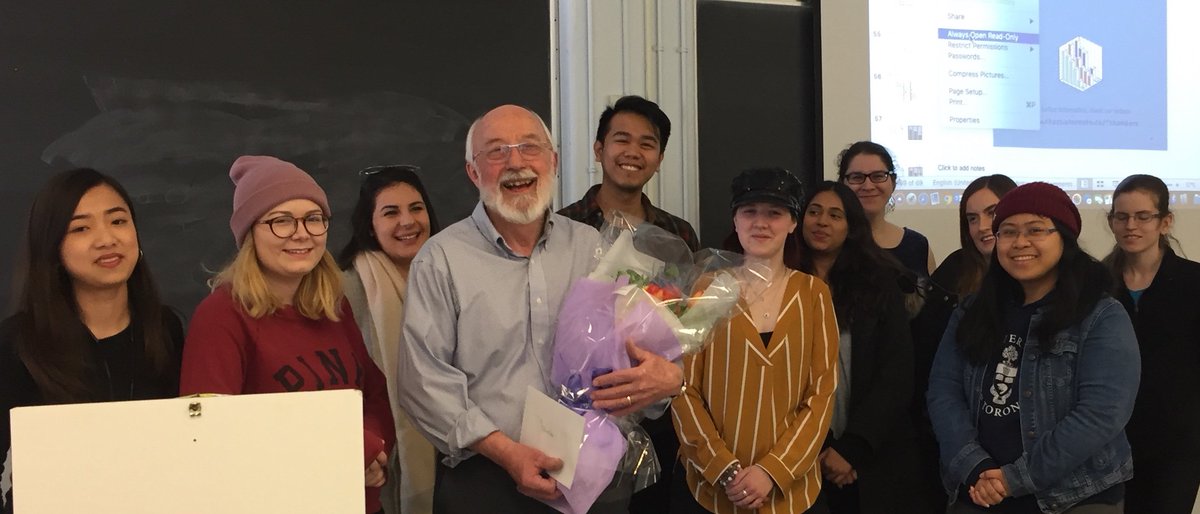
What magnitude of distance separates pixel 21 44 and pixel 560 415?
2.42 m

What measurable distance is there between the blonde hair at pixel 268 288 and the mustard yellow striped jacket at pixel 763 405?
3.21 feet

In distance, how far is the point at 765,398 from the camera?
253 cm

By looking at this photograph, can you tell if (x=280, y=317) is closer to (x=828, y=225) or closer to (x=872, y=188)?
(x=828, y=225)

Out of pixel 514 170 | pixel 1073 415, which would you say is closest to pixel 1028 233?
pixel 1073 415

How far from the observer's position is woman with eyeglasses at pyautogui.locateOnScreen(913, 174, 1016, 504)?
298 centimetres

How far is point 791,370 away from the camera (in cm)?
256

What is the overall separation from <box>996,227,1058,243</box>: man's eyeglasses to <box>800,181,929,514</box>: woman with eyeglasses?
14.6 inches

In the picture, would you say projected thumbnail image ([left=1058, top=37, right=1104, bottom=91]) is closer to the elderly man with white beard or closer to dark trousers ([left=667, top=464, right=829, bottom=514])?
dark trousers ([left=667, top=464, right=829, bottom=514])

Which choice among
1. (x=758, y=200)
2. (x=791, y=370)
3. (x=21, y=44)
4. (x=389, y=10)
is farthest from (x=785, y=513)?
(x=21, y=44)

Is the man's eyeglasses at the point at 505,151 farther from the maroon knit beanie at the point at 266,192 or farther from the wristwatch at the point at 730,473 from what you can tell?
the wristwatch at the point at 730,473

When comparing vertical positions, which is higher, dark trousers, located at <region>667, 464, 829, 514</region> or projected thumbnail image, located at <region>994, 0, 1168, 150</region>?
projected thumbnail image, located at <region>994, 0, 1168, 150</region>

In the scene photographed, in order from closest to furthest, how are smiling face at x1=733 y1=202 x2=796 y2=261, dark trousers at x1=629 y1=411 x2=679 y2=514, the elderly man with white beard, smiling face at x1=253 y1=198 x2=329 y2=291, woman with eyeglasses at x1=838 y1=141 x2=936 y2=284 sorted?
the elderly man with white beard < smiling face at x1=253 y1=198 x2=329 y2=291 < smiling face at x1=733 y1=202 x2=796 y2=261 < dark trousers at x1=629 y1=411 x2=679 y2=514 < woman with eyeglasses at x1=838 y1=141 x2=936 y2=284

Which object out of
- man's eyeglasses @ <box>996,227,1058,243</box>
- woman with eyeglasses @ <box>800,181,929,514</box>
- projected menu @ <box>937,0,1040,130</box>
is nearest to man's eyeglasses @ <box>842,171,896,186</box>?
woman with eyeglasses @ <box>800,181,929,514</box>

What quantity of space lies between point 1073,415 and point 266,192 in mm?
2114
